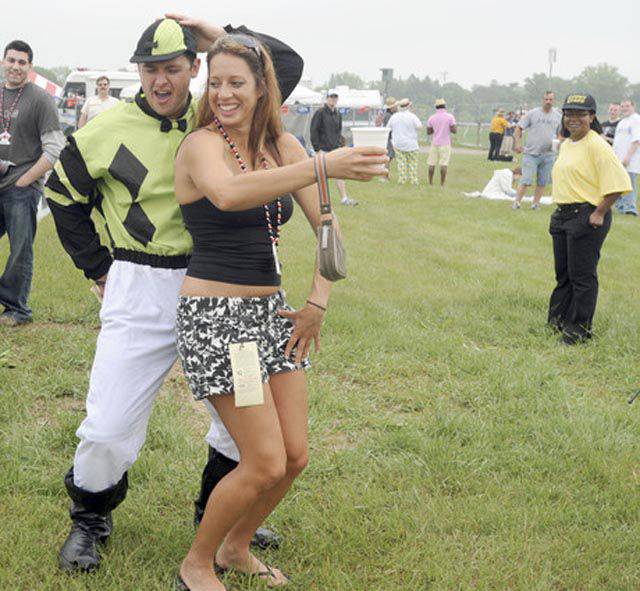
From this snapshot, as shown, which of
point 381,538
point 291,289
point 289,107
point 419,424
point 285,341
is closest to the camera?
point 285,341

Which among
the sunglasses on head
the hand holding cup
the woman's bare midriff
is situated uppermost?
the sunglasses on head

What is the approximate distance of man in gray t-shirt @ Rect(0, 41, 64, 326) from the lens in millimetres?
6531

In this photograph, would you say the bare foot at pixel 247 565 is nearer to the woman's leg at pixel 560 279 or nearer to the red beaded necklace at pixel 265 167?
the red beaded necklace at pixel 265 167

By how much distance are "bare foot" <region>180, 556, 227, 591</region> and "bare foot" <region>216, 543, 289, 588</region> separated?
0.58 feet

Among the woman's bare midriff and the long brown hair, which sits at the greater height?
the long brown hair

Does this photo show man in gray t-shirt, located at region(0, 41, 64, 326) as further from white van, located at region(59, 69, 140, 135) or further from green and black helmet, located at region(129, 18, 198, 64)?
white van, located at region(59, 69, 140, 135)

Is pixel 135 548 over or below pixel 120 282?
below

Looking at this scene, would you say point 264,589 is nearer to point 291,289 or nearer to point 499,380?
point 499,380

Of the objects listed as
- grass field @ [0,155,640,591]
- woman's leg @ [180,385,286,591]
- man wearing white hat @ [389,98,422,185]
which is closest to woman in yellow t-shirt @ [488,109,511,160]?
man wearing white hat @ [389,98,422,185]

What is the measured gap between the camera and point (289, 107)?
29.3 meters

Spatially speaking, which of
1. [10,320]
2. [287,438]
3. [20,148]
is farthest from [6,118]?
[287,438]

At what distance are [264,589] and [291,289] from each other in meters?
5.21

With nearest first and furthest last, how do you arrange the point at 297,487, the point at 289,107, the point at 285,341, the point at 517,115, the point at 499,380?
the point at 285,341
the point at 297,487
the point at 499,380
the point at 289,107
the point at 517,115

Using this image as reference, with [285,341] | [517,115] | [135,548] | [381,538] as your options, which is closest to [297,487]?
[381,538]
